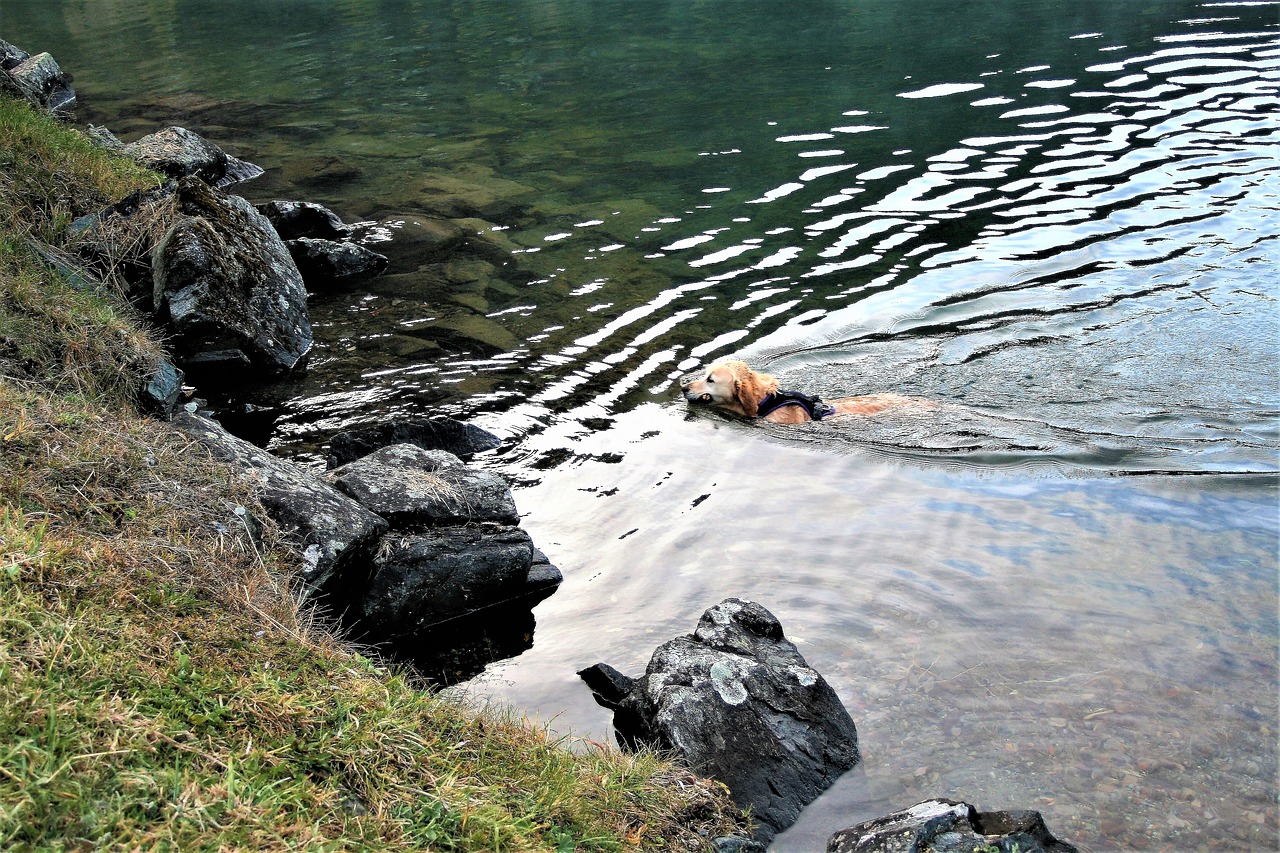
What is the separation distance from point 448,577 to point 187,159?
10461 millimetres

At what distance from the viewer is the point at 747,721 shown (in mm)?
4504

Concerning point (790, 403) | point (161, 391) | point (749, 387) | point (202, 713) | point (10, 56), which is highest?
point (10, 56)

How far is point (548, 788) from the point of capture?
11.7 feet

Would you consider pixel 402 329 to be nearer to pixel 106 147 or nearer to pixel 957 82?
pixel 106 147

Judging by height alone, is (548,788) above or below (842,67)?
below

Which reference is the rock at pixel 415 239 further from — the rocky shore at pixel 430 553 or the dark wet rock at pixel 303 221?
the rocky shore at pixel 430 553

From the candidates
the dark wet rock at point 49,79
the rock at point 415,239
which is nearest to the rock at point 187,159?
the rock at point 415,239

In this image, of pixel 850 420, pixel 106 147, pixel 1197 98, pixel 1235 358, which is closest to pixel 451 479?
pixel 850 420

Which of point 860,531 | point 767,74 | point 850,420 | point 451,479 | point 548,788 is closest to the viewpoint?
point 548,788

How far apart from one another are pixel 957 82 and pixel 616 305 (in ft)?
43.2

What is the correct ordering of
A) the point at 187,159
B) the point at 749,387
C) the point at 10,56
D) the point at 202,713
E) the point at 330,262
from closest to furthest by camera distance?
1. the point at 202,713
2. the point at 749,387
3. the point at 330,262
4. the point at 187,159
5. the point at 10,56

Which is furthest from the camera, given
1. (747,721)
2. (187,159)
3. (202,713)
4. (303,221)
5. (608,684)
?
(187,159)

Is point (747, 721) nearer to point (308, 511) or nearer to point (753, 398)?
point (308, 511)

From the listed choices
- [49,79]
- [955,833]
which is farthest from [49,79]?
[955,833]
